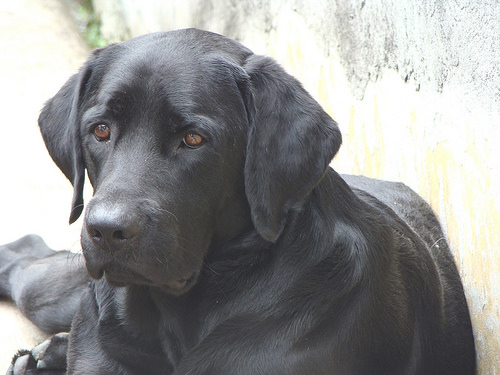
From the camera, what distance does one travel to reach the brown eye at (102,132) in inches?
129

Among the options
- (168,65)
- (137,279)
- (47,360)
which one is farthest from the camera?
(47,360)

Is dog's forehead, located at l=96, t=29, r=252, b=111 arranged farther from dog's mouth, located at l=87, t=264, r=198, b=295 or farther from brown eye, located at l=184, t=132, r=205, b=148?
dog's mouth, located at l=87, t=264, r=198, b=295

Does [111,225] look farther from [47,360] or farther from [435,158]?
[435,158]

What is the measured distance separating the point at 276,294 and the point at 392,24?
1.98 metres

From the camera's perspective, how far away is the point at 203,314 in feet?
11.0

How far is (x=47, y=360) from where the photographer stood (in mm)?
4273

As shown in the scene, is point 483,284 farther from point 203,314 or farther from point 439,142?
point 203,314

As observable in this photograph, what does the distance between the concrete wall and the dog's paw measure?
194cm

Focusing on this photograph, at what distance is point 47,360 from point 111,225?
1.61 meters

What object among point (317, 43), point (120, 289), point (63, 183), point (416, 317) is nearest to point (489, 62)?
point (416, 317)

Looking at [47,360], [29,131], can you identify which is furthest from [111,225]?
[29,131]

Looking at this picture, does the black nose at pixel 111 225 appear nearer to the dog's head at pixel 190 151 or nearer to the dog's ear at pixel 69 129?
the dog's head at pixel 190 151

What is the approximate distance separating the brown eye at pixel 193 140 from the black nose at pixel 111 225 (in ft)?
1.19

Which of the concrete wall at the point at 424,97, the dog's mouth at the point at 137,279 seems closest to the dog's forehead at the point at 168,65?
the dog's mouth at the point at 137,279
